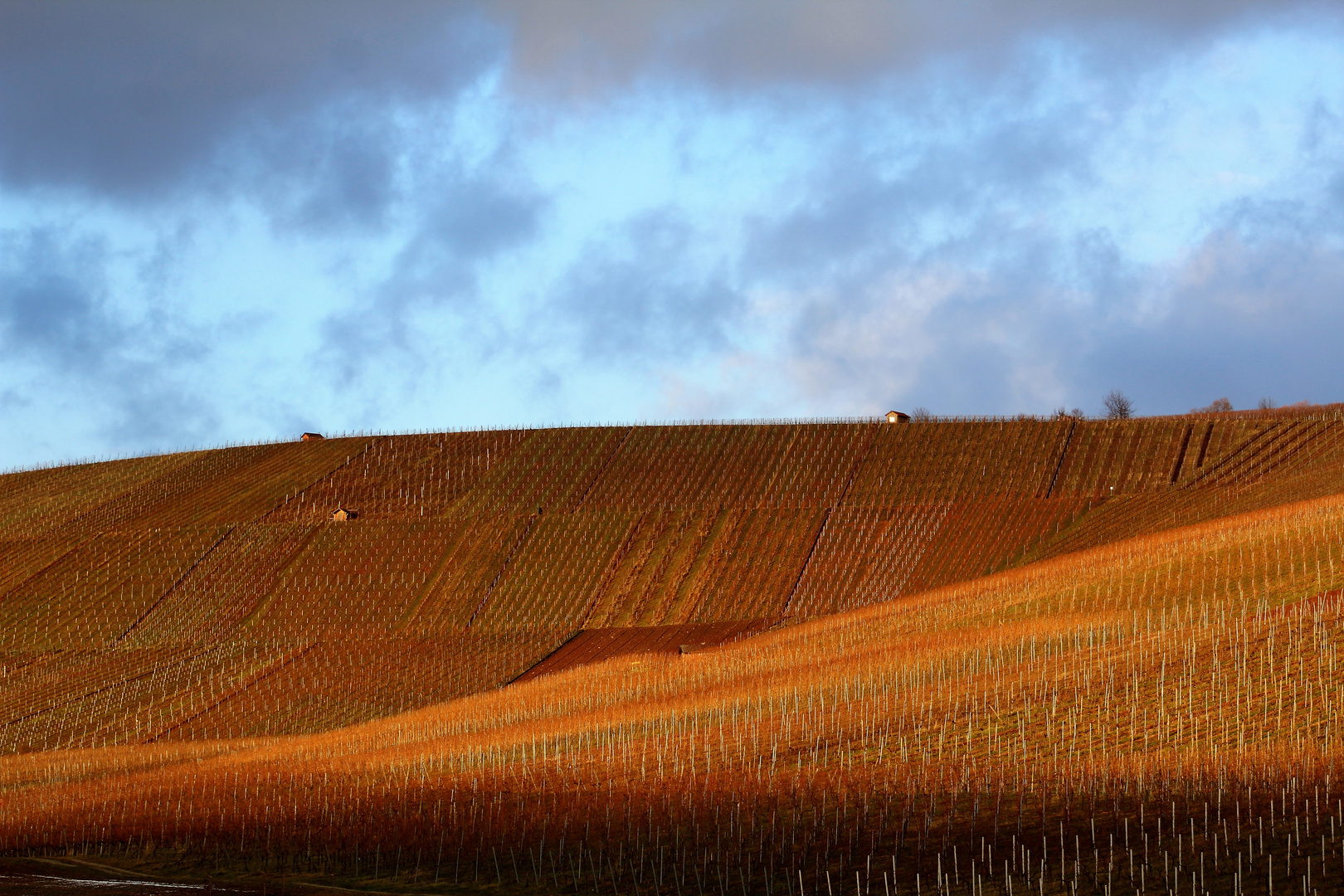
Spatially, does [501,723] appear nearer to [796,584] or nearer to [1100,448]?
[796,584]

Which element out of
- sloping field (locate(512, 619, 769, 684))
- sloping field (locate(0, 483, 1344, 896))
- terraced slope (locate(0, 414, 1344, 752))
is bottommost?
sloping field (locate(0, 483, 1344, 896))

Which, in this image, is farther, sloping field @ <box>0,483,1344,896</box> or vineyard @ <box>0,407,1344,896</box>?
vineyard @ <box>0,407,1344,896</box>

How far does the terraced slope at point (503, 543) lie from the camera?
171 feet

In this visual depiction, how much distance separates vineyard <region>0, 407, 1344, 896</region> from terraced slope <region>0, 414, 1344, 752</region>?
26cm

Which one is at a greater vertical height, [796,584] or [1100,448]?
[1100,448]

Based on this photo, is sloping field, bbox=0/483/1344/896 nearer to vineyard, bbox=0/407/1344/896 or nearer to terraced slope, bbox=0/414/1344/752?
vineyard, bbox=0/407/1344/896

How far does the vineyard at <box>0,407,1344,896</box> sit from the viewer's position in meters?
21.4

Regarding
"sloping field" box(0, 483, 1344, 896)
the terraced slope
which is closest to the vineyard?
"sloping field" box(0, 483, 1344, 896)

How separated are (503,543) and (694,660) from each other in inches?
939

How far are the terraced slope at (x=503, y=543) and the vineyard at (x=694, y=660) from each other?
0.26m

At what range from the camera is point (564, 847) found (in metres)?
22.1

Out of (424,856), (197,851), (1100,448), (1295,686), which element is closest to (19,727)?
(197,851)

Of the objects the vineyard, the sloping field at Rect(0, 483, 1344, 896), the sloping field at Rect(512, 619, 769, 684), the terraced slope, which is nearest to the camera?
the sloping field at Rect(0, 483, 1344, 896)

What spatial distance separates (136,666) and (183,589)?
30.7 ft
